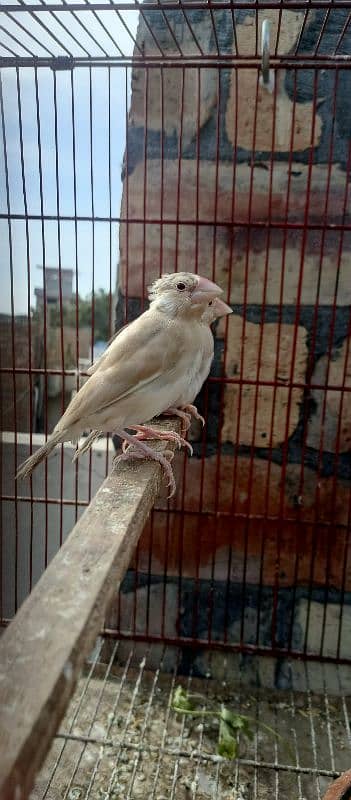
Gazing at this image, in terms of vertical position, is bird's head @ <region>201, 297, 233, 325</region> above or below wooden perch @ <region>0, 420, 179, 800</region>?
above

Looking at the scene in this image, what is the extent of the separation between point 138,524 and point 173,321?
810 mm

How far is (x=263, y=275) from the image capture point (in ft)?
8.28

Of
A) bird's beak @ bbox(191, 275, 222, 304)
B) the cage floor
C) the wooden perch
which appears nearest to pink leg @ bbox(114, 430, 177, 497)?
the wooden perch

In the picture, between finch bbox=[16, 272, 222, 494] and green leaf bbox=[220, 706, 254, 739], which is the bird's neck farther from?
green leaf bbox=[220, 706, 254, 739]

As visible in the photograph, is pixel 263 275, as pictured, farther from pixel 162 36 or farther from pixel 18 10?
pixel 18 10

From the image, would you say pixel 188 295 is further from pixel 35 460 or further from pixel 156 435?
pixel 35 460

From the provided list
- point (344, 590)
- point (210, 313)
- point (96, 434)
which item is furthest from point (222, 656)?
point (210, 313)

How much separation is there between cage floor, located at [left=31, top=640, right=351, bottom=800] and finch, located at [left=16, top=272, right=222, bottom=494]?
1.08 metres

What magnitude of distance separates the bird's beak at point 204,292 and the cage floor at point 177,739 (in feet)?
5.31

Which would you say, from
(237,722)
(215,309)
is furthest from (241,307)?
(237,722)

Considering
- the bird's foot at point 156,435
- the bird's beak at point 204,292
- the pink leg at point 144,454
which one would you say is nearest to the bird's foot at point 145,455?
the pink leg at point 144,454

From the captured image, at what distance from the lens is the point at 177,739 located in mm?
2328

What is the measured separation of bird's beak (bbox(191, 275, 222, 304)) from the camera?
1.99 metres

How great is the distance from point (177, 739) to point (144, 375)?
1.43m
